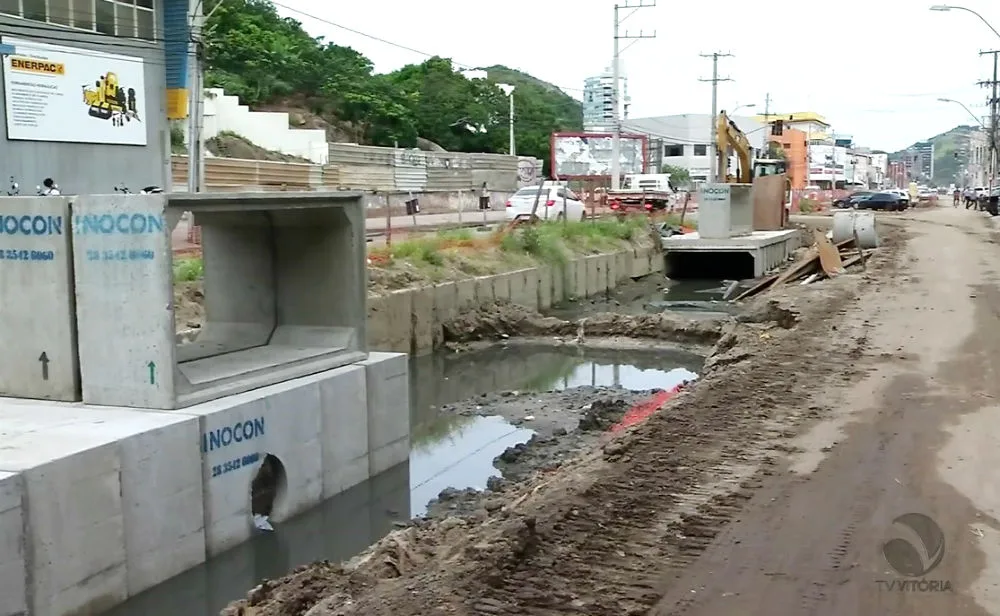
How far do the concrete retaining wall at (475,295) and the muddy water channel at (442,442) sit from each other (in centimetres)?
61

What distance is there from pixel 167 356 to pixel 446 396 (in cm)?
735

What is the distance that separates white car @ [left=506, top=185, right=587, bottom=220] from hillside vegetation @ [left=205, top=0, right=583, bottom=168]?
21295 mm

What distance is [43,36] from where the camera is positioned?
88.4 feet

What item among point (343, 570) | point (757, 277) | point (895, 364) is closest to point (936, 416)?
point (895, 364)

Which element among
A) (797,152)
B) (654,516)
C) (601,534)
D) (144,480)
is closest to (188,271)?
(144,480)

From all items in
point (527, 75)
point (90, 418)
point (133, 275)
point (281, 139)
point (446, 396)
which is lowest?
point (446, 396)

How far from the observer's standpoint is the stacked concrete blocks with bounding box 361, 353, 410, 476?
10.7 m

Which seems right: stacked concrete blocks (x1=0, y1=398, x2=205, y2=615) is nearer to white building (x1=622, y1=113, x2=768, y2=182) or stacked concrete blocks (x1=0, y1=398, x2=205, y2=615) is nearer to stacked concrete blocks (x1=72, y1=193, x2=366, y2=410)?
stacked concrete blocks (x1=72, y1=193, x2=366, y2=410)

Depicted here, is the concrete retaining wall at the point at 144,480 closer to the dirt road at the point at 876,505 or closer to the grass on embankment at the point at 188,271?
the dirt road at the point at 876,505

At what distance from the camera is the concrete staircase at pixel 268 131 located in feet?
157

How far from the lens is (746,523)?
6.66 metres

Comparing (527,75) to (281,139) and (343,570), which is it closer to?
(281,139)

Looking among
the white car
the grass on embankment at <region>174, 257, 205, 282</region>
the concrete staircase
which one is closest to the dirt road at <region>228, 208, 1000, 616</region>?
the grass on embankment at <region>174, 257, 205, 282</region>

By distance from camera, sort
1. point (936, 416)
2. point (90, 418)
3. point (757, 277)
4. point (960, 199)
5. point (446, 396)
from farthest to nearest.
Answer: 1. point (960, 199)
2. point (757, 277)
3. point (446, 396)
4. point (936, 416)
5. point (90, 418)
